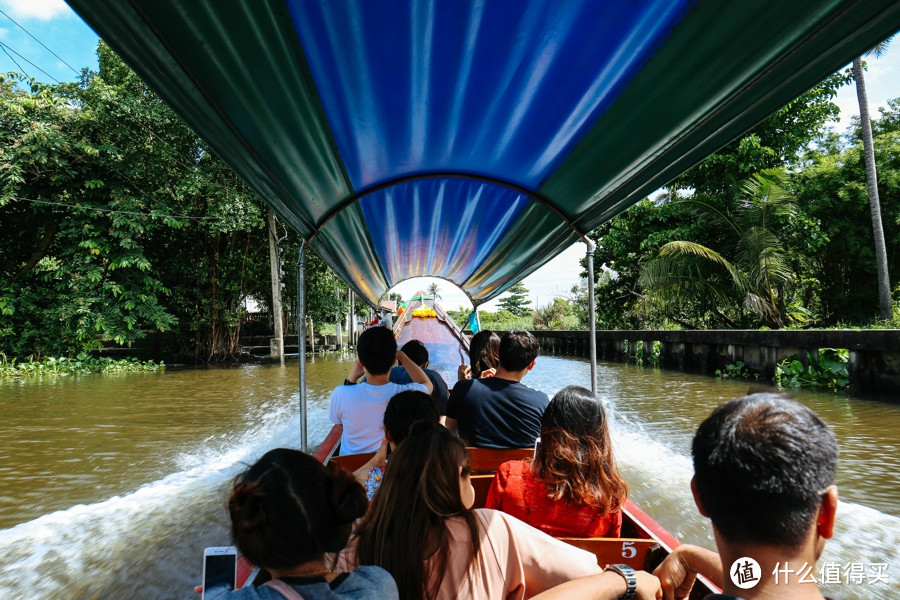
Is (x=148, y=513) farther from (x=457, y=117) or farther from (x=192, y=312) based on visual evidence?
(x=192, y=312)

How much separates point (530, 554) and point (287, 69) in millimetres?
1941

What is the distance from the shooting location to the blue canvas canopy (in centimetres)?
182

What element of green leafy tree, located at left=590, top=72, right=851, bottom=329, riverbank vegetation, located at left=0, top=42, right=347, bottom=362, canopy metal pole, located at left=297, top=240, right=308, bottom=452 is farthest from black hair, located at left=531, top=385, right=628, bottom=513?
riverbank vegetation, located at left=0, top=42, right=347, bottom=362

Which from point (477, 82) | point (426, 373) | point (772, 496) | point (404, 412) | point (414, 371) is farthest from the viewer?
point (426, 373)

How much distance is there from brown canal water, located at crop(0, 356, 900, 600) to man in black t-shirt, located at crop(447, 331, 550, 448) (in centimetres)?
188

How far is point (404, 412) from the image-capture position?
211 centimetres

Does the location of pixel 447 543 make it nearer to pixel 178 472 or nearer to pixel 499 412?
pixel 499 412

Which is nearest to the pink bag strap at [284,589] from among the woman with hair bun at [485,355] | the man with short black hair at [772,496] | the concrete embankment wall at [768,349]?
the man with short black hair at [772,496]

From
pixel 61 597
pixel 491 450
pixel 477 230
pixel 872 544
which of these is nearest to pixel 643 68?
pixel 491 450

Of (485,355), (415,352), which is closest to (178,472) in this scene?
(415,352)

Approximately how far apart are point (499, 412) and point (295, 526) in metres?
1.90

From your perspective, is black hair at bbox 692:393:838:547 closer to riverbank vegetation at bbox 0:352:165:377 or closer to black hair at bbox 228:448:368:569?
black hair at bbox 228:448:368:569

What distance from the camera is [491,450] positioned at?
284cm

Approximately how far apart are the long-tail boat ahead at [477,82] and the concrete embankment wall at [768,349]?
871 cm
